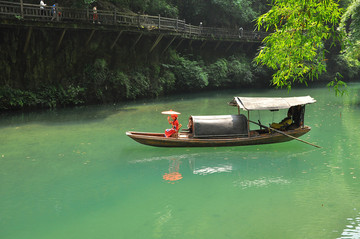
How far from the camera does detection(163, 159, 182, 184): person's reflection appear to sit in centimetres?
1032

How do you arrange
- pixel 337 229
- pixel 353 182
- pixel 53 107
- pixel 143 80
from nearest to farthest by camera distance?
pixel 337 229 < pixel 353 182 < pixel 53 107 < pixel 143 80

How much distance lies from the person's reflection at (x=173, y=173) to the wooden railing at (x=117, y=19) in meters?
12.8

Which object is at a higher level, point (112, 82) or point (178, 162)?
point (112, 82)

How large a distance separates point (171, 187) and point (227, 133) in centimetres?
423

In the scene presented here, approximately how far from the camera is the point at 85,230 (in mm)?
7293

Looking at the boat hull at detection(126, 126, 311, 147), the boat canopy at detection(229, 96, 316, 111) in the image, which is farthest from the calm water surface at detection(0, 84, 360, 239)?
the boat canopy at detection(229, 96, 316, 111)

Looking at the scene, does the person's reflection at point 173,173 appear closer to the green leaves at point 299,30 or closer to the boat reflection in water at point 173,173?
the boat reflection in water at point 173,173

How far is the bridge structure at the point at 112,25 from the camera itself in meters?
19.3

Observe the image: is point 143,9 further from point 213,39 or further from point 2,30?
point 2,30

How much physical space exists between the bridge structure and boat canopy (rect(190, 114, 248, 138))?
12128 mm

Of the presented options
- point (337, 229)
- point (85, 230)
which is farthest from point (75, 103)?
point (337, 229)

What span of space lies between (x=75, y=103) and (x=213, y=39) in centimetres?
1603

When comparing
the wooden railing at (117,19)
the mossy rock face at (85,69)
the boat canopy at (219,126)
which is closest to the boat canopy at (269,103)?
the boat canopy at (219,126)

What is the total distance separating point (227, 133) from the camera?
43.0 feet
